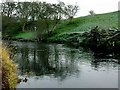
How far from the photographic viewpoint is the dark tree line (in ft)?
294

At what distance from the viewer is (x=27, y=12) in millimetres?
102750

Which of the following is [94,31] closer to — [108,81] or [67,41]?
[67,41]

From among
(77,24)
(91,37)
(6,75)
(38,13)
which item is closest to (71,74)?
(6,75)

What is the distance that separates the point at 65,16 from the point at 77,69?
65.1 m

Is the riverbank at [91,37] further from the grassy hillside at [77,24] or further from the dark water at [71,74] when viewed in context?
the dark water at [71,74]

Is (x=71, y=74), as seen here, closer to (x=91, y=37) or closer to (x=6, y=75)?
(x=6, y=75)

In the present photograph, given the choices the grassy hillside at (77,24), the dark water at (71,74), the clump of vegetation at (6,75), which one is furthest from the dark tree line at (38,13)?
the clump of vegetation at (6,75)

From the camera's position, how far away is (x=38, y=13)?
9644 centimetres

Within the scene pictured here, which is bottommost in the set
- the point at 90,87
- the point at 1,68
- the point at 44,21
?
the point at 90,87

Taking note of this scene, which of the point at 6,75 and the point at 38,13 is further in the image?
the point at 38,13

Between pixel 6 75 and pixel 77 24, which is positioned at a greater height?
pixel 77 24

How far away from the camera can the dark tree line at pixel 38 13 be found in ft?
294

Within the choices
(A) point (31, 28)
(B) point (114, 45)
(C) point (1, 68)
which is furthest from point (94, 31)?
(A) point (31, 28)

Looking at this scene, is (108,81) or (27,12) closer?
(108,81)
